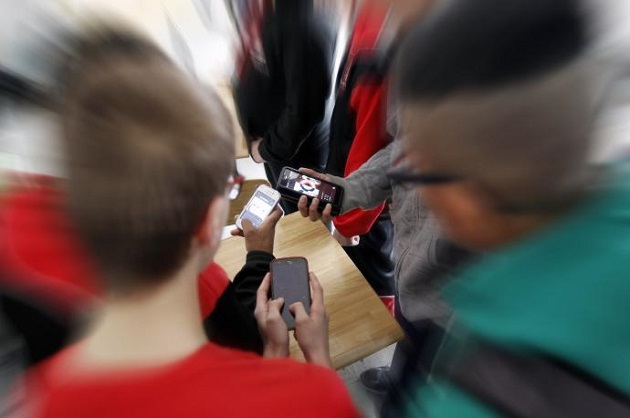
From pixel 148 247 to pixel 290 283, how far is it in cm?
43

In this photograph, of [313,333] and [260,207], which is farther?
[260,207]

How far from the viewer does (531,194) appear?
14.7 inches

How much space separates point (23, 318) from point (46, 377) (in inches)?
7.7

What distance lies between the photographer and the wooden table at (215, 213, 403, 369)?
81 cm

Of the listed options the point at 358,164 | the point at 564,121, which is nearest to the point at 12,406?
the point at 564,121

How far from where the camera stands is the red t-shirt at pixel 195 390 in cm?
35

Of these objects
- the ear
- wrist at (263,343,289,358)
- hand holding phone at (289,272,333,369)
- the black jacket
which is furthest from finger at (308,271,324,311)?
the black jacket

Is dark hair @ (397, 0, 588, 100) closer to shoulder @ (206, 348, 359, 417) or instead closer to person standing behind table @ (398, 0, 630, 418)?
person standing behind table @ (398, 0, 630, 418)

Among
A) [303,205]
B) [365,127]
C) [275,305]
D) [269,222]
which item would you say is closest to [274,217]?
[269,222]

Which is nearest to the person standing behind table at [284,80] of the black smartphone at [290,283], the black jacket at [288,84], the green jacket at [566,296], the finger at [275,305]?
the black jacket at [288,84]

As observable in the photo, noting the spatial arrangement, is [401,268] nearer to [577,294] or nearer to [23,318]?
[577,294]

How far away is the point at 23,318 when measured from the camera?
1.75ft

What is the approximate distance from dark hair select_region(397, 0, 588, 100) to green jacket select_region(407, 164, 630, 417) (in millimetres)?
157

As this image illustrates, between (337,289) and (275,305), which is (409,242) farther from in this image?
(275,305)
